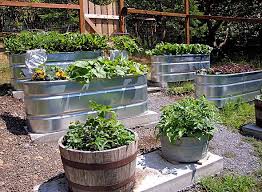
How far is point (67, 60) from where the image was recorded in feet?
19.4

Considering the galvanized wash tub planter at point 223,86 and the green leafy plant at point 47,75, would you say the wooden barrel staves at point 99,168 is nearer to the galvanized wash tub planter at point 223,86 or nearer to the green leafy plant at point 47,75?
the green leafy plant at point 47,75

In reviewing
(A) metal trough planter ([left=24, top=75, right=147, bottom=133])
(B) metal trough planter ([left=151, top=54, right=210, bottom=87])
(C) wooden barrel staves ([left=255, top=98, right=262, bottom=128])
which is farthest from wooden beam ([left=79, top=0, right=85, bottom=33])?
(C) wooden barrel staves ([left=255, top=98, right=262, bottom=128])

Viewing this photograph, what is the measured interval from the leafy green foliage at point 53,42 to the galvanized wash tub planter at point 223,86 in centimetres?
204

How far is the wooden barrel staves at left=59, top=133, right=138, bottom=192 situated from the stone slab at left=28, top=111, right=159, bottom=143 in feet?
4.27

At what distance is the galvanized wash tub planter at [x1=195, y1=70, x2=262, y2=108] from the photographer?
589 cm

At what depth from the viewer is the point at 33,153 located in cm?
391

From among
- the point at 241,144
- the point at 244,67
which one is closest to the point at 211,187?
the point at 241,144

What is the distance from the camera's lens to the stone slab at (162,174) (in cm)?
320

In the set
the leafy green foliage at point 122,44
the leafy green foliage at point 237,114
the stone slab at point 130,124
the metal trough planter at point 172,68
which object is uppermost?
the leafy green foliage at point 122,44

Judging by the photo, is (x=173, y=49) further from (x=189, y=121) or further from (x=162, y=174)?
(x=162, y=174)

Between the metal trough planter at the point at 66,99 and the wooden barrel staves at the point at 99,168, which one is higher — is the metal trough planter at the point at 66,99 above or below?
above

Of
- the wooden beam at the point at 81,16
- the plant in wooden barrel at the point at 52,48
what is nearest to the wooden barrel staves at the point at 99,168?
the plant in wooden barrel at the point at 52,48

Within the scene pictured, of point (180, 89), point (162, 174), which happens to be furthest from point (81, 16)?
point (162, 174)

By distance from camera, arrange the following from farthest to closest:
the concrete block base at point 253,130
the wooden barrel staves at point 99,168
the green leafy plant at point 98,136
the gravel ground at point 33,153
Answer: the concrete block base at point 253,130
the gravel ground at point 33,153
the green leafy plant at point 98,136
the wooden barrel staves at point 99,168
